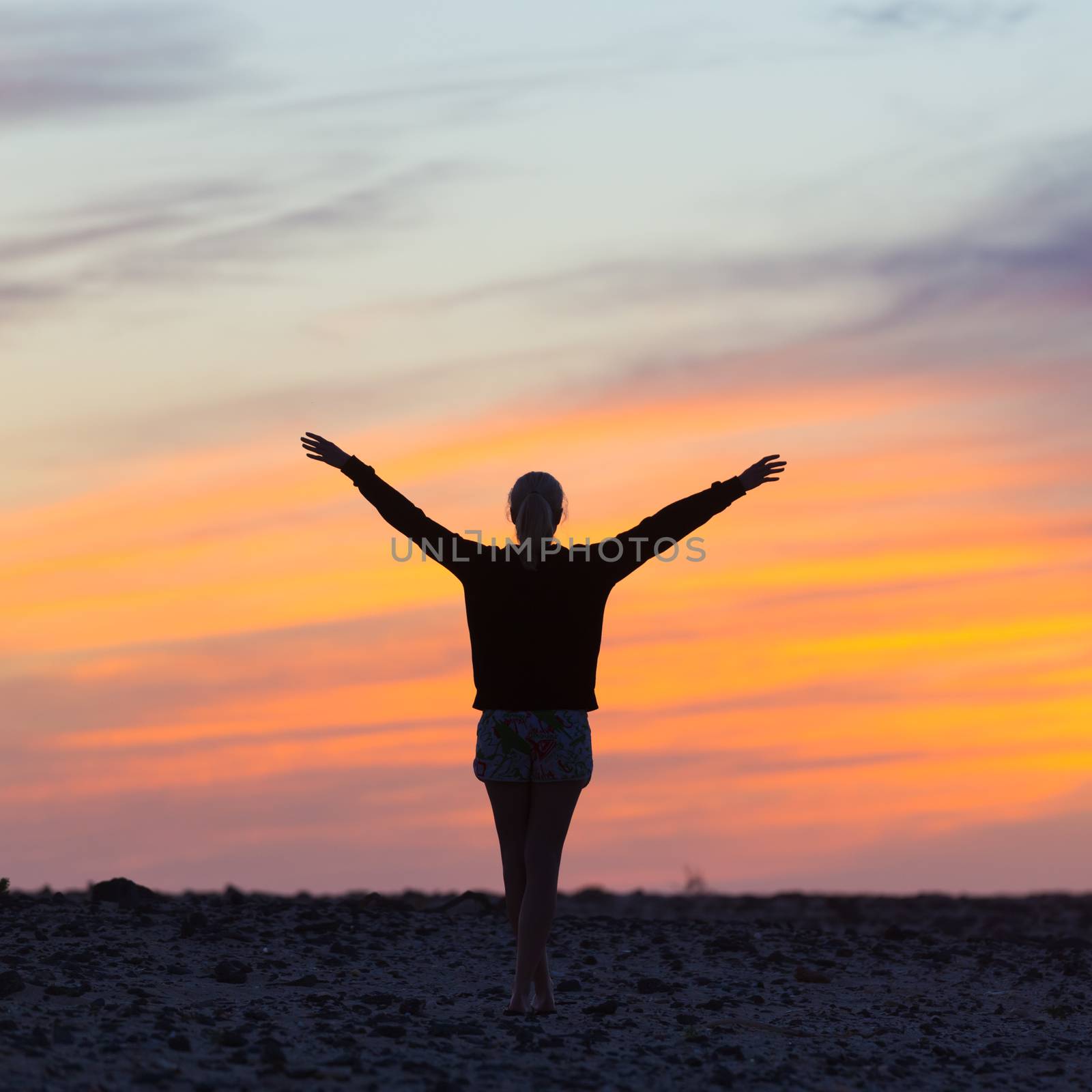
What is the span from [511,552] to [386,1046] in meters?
3.17

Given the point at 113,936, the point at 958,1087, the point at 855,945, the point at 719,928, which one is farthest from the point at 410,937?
the point at 958,1087

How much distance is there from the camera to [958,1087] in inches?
385

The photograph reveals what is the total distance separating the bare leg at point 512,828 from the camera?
389 inches

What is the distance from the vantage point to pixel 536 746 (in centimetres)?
974

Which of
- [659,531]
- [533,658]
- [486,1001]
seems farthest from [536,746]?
[486,1001]

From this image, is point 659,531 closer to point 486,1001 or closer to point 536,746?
point 536,746

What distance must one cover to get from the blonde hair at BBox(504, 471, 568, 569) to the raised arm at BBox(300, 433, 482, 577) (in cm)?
31

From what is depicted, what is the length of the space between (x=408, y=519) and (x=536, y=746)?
1.72m

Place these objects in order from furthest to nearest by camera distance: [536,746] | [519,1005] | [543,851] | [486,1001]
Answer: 1. [486,1001]
2. [519,1005]
3. [543,851]
4. [536,746]

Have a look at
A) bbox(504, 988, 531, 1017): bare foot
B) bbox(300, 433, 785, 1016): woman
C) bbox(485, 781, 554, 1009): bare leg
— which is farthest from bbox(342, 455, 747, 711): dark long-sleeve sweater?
bbox(504, 988, 531, 1017): bare foot

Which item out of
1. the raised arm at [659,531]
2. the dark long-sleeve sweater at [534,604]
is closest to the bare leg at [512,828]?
the dark long-sleeve sweater at [534,604]

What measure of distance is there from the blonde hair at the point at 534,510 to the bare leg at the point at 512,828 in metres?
1.44

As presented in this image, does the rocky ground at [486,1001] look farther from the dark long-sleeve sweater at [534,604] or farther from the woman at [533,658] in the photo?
the dark long-sleeve sweater at [534,604]

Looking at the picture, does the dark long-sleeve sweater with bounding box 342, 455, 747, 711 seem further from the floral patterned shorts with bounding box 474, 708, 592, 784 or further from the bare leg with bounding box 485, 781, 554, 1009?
the bare leg with bounding box 485, 781, 554, 1009
